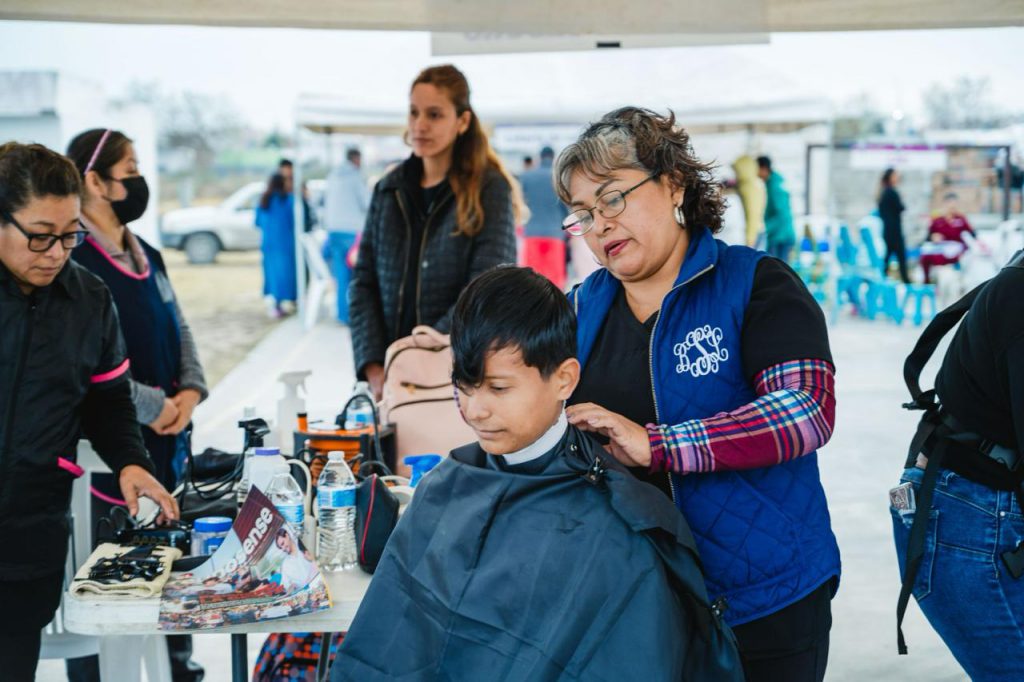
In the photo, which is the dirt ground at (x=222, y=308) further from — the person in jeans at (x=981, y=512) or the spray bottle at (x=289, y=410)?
the person in jeans at (x=981, y=512)

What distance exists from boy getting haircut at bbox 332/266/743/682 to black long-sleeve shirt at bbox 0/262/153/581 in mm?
985

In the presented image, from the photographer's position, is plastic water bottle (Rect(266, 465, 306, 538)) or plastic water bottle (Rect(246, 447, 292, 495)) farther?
plastic water bottle (Rect(246, 447, 292, 495))

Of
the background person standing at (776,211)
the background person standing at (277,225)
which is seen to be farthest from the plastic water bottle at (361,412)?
the background person standing at (776,211)

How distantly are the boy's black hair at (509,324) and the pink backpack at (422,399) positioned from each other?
4.64ft

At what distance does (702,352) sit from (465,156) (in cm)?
198

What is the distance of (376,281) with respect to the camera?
389 centimetres

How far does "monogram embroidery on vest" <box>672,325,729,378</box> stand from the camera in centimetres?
195

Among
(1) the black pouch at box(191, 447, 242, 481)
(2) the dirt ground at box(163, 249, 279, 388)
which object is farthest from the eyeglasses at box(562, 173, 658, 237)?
(2) the dirt ground at box(163, 249, 279, 388)

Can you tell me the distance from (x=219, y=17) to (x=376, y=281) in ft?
3.61

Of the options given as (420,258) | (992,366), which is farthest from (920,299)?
(992,366)

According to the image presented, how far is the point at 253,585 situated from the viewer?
2.26 m

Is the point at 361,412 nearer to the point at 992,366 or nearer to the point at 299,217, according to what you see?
the point at 992,366

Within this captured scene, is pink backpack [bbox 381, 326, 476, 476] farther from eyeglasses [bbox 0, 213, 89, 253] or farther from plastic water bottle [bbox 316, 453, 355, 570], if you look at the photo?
eyeglasses [bbox 0, 213, 89, 253]

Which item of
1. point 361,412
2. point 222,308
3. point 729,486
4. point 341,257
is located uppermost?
point 729,486
